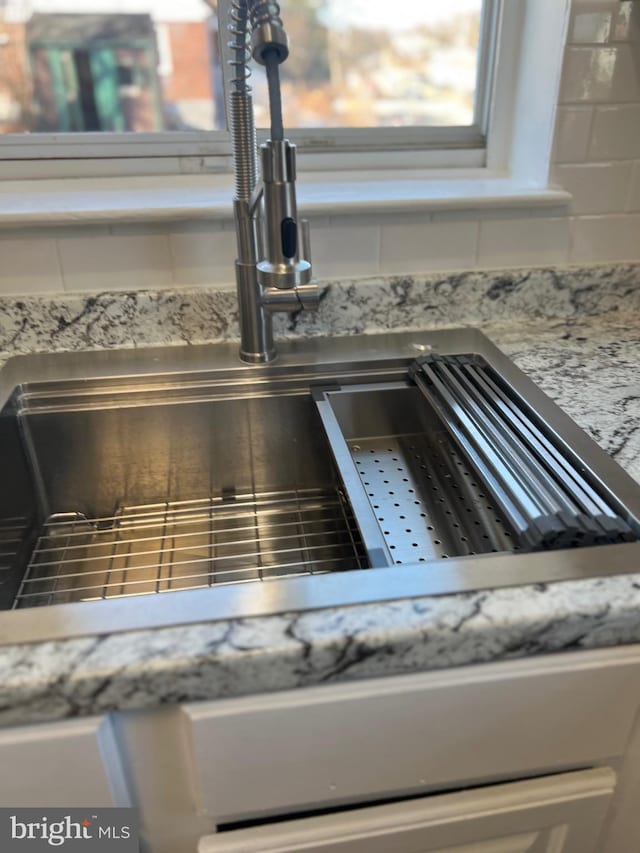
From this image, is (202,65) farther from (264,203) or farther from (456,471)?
(456,471)

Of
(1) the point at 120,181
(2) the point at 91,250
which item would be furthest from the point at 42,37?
(2) the point at 91,250

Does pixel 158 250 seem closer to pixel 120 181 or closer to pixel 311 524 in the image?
pixel 120 181

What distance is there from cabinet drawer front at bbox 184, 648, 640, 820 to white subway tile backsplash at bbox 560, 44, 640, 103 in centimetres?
83

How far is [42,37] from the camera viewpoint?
1.05 metres

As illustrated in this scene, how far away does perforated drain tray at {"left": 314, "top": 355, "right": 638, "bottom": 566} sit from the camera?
64cm

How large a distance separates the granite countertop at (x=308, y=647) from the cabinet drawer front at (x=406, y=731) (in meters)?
0.02

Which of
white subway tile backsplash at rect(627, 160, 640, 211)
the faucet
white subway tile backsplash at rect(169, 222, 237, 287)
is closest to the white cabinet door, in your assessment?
the faucet

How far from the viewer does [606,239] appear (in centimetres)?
111

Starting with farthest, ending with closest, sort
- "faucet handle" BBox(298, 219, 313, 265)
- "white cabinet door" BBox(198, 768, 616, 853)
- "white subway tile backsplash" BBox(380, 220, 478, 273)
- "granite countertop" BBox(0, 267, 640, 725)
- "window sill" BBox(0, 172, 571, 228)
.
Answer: "white subway tile backsplash" BBox(380, 220, 478, 273) → "window sill" BBox(0, 172, 571, 228) → "faucet handle" BBox(298, 219, 313, 265) → "white cabinet door" BBox(198, 768, 616, 853) → "granite countertop" BBox(0, 267, 640, 725)

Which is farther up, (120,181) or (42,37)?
(42,37)

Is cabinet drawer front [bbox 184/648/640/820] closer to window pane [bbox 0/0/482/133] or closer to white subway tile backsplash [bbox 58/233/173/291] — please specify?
white subway tile backsplash [bbox 58/233/173/291]

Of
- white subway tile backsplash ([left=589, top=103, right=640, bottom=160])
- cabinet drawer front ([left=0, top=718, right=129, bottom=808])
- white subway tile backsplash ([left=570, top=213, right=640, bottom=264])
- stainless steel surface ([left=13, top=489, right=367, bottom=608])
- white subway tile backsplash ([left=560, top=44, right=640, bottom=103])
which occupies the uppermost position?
white subway tile backsplash ([left=560, top=44, right=640, bottom=103])

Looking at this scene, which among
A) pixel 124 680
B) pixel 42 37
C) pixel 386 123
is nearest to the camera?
pixel 124 680

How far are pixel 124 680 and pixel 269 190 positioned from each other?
56 centimetres
